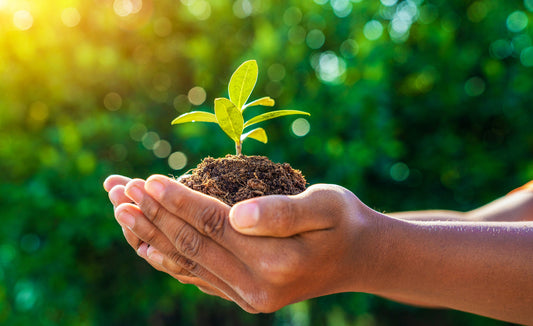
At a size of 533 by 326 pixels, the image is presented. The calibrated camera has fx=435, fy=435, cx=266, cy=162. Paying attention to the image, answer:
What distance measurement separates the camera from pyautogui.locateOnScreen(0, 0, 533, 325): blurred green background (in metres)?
3.16

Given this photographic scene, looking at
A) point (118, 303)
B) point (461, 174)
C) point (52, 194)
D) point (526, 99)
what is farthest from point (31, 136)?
point (526, 99)

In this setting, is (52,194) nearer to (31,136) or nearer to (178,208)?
(31,136)

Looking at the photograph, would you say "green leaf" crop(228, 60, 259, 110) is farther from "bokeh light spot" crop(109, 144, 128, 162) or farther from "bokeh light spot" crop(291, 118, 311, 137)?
"bokeh light spot" crop(109, 144, 128, 162)

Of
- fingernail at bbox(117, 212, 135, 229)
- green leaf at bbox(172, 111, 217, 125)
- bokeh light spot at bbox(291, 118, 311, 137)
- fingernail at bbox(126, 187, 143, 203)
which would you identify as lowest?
fingernail at bbox(117, 212, 135, 229)

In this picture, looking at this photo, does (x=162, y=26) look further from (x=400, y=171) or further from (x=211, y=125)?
(x=400, y=171)

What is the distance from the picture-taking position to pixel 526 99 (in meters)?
3.67

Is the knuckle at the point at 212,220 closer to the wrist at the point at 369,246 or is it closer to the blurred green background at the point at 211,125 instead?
the wrist at the point at 369,246

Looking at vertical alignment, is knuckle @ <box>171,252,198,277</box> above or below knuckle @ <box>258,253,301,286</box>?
below

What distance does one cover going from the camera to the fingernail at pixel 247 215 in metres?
1.01

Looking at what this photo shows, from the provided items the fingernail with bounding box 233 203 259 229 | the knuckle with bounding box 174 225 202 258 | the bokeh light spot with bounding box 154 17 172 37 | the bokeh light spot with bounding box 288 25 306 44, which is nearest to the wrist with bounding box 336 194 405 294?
the fingernail with bounding box 233 203 259 229

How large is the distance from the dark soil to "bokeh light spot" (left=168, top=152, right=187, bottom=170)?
179 centimetres

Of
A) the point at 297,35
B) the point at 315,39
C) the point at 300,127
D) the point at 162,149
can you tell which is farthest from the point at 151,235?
the point at 315,39

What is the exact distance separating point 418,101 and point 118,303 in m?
3.04

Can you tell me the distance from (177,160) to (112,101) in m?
0.91
